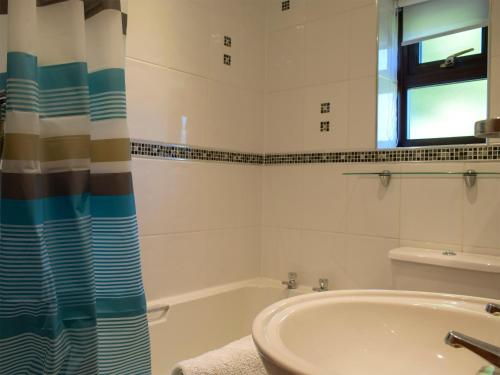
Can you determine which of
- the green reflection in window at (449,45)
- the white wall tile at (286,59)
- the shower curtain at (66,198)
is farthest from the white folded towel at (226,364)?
the green reflection in window at (449,45)

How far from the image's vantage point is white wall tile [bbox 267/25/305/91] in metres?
2.16

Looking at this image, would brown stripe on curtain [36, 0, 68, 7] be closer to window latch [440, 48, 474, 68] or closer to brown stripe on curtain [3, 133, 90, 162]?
brown stripe on curtain [3, 133, 90, 162]

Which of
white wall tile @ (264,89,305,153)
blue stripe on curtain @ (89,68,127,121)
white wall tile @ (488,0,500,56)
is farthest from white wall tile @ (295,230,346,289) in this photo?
blue stripe on curtain @ (89,68,127,121)

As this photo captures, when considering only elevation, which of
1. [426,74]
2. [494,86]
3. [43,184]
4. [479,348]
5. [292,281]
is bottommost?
[292,281]

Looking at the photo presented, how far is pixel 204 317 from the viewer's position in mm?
1925

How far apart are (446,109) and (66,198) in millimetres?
1724

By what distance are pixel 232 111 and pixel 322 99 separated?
0.48m

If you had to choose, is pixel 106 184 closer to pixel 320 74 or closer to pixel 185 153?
pixel 185 153

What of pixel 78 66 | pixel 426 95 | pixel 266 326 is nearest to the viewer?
pixel 266 326

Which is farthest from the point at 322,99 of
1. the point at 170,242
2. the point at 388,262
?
the point at 170,242

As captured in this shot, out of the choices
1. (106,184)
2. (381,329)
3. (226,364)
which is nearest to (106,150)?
(106,184)

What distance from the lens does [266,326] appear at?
75 centimetres

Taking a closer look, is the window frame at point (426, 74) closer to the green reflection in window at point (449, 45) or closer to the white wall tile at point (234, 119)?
the green reflection in window at point (449, 45)

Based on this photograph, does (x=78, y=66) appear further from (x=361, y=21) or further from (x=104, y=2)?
(x=361, y=21)
